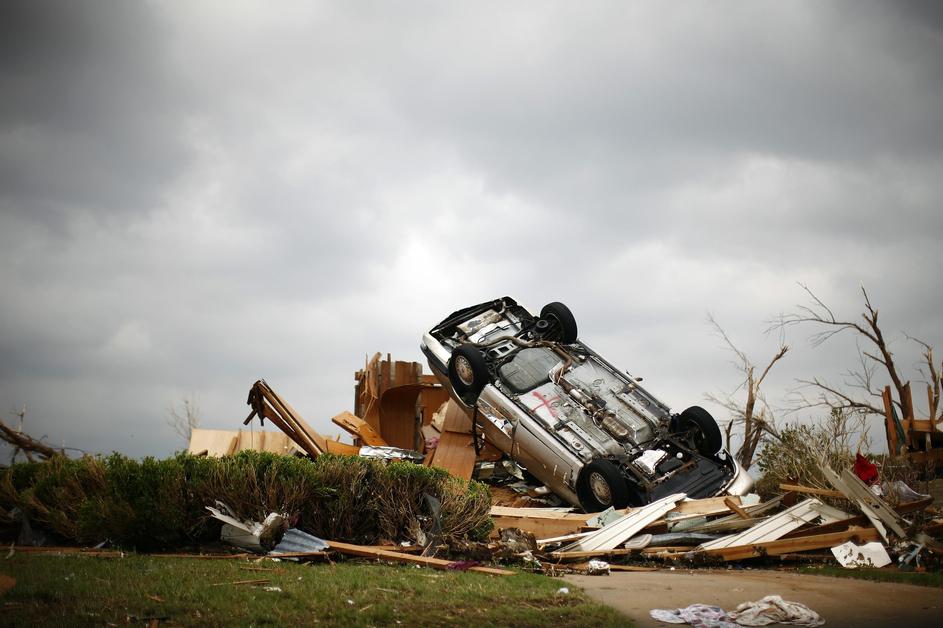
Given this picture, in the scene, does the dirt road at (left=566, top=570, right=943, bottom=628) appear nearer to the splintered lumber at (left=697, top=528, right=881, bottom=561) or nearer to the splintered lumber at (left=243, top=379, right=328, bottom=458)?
the splintered lumber at (left=697, top=528, right=881, bottom=561)

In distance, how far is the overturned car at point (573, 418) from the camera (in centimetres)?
1314

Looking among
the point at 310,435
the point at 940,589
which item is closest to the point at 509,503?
the point at 310,435

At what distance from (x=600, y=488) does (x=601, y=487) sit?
3 cm

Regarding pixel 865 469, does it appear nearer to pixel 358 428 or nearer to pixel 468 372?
pixel 468 372

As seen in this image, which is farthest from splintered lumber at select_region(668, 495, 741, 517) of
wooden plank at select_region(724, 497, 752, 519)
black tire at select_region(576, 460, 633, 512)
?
black tire at select_region(576, 460, 633, 512)

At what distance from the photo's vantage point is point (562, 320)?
53.2ft

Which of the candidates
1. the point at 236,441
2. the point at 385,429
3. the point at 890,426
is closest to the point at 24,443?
the point at 236,441

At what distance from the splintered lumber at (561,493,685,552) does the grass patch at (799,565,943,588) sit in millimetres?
2256

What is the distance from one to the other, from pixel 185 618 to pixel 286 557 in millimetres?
3131

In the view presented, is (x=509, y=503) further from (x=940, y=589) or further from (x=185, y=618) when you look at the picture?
(x=185, y=618)

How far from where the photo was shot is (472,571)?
346 inches

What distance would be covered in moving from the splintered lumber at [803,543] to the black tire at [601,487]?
2.37 meters

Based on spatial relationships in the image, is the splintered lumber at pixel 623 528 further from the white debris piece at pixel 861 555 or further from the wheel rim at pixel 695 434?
the white debris piece at pixel 861 555

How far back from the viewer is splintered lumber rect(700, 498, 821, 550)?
1075cm
